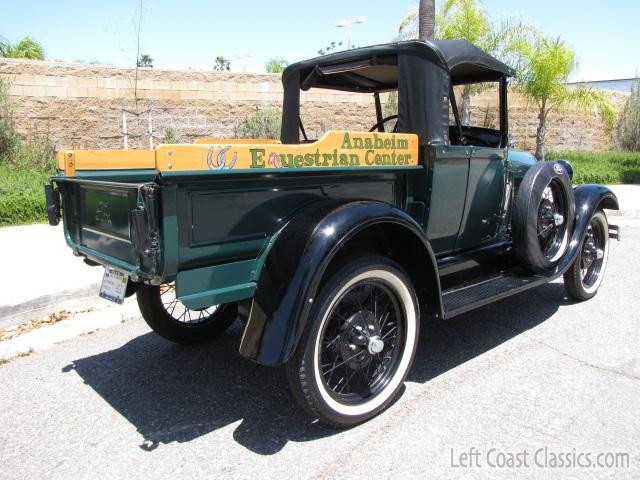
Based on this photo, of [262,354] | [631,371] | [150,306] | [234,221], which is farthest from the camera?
[150,306]

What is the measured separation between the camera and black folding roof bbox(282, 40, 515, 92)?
11.1 feet

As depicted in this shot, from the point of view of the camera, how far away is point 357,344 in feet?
9.30

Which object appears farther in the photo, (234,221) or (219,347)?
(219,347)

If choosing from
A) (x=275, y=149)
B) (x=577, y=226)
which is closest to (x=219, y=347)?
(x=275, y=149)

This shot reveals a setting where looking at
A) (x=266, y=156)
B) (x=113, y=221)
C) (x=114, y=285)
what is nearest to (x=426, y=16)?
(x=266, y=156)

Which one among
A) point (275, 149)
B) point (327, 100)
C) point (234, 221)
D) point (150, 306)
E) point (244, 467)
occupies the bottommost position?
point (244, 467)

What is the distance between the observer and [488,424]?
277cm

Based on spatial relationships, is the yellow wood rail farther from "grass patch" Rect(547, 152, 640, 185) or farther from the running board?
"grass patch" Rect(547, 152, 640, 185)

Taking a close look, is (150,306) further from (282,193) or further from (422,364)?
(422,364)

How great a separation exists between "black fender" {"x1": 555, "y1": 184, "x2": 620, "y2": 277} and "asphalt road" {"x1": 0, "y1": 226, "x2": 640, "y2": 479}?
1.78 ft

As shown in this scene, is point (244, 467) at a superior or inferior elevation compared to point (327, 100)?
inferior

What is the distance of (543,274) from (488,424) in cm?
165

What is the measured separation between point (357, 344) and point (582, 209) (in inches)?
107

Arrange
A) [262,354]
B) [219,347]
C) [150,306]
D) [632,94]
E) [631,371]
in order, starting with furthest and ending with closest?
[632,94] < [219,347] < [150,306] < [631,371] < [262,354]
